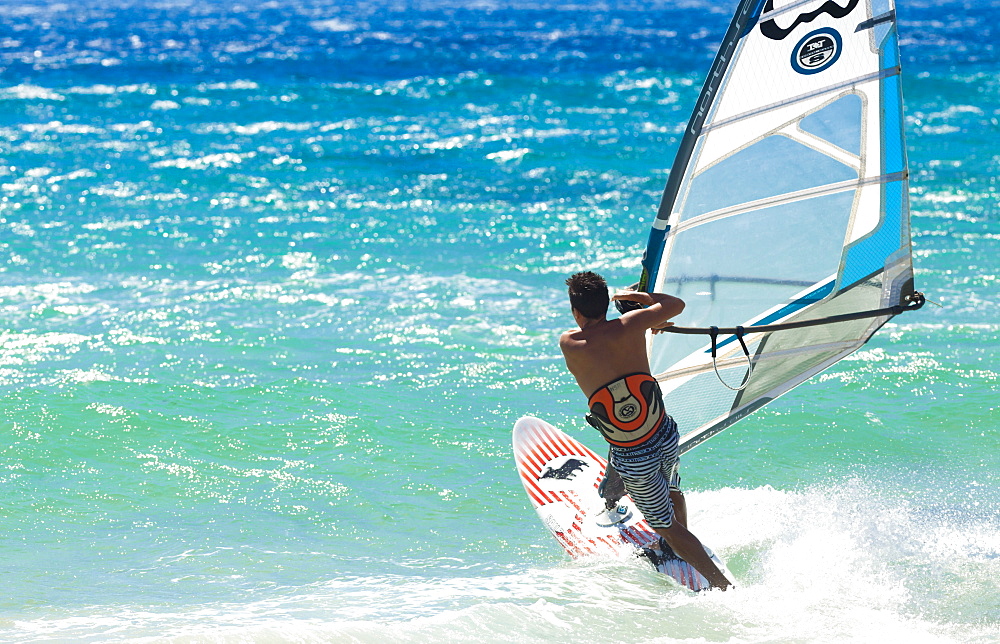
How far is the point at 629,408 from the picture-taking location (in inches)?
169

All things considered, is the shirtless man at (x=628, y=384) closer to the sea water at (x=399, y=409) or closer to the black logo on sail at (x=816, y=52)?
the sea water at (x=399, y=409)

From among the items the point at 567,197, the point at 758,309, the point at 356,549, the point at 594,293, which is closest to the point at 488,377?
the point at 356,549

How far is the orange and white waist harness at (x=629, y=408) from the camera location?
4.27m

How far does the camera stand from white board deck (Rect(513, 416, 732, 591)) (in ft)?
16.7

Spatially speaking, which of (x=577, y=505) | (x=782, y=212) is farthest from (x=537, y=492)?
(x=782, y=212)

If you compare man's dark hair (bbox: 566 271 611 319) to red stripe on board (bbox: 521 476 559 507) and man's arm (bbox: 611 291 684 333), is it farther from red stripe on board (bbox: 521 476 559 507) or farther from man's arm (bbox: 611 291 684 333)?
red stripe on board (bbox: 521 476 559 507)

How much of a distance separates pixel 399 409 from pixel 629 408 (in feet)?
10.5

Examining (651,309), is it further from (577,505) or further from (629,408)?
(577,505)

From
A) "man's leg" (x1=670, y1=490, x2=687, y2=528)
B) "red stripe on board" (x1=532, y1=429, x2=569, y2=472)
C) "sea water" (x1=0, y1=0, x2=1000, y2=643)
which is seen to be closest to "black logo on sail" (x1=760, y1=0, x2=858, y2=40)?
"man's leg" (x1=670, y1=490, x2=687, y2=528)

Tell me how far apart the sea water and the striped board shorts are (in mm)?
513

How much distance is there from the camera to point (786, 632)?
4.37 m

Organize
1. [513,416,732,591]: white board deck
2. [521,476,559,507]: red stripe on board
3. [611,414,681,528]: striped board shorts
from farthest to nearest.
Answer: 1. [521,476,559,507]: red stripe on board
2. [513,416,732,591]: white board deck
3. [611,414,681,528]: striped board shorts

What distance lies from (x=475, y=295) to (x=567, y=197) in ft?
14.1

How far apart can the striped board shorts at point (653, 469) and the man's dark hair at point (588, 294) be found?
1.96ft
